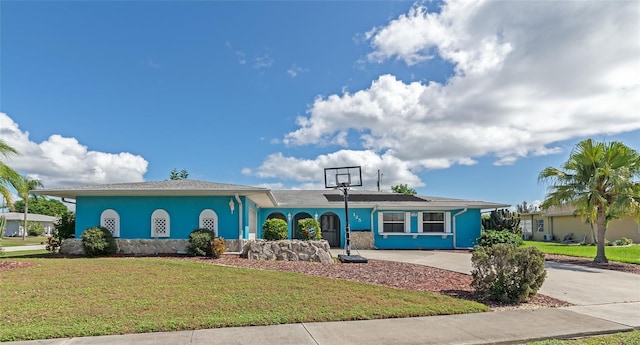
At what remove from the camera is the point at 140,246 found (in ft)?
Answer: 48.5

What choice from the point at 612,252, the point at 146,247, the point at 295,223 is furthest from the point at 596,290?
the point at 295,223

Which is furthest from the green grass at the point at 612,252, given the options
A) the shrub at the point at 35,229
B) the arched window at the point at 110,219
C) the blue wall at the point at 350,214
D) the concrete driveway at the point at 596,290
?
the shrub at the point at 35,229

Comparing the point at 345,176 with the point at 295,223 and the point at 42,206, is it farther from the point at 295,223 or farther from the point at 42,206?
the point at 42,206

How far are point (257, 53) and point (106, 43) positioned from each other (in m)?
5.41

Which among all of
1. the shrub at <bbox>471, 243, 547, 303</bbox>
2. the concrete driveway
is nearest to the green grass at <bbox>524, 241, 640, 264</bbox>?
the concrete driveway

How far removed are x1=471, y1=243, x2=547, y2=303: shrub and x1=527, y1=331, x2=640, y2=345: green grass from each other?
2033 millimetres

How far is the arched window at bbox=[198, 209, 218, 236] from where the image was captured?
15414mm


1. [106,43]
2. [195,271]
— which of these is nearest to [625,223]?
[195,271]

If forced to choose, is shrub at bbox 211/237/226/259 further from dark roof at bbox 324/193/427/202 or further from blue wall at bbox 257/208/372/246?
dark roof at bbox 324/193/427/202

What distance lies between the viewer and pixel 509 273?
8.00 metres

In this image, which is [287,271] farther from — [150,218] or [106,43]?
[106,43]

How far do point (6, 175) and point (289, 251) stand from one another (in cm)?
924

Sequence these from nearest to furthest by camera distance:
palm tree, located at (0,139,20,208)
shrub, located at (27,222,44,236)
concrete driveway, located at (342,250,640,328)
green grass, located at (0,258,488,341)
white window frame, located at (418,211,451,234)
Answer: green grass, located at (0,258,488,341) → concrete driveway, located at (342,250,640,328) → palm tree, located at (0,139,20,208) → white window frame, located at (418,211,451,234) → shrub, located at (27,222,44,236)

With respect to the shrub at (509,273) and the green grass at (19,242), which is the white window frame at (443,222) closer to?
the shrub at (509,273)
